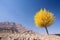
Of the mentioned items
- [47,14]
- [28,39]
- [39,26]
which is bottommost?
[28,39]

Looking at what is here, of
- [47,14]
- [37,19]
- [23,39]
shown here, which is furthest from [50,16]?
[23,39]

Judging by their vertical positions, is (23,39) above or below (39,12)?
below

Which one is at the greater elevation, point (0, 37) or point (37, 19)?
point (37, 19)

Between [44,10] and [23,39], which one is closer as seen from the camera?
[23,39]

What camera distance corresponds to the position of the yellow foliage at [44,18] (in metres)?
50.2

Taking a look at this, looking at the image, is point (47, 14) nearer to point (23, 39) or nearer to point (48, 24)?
point (48, 24)

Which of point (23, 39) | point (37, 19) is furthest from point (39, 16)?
point (23, 39)

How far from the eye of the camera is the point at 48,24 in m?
50.8

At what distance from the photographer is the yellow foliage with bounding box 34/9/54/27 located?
50219mm

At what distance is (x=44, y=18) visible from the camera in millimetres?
50188

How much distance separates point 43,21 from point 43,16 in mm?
1736

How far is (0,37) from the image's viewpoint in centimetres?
2631

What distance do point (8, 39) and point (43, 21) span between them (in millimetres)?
26343

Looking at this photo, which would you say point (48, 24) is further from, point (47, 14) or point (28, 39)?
point (28, 39)
